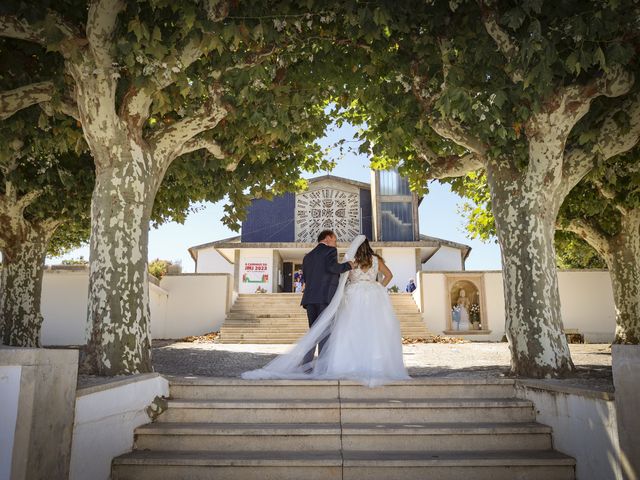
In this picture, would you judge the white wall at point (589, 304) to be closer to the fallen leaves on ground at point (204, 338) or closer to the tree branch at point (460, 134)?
the fallen leaves on ground at point (204, 338)

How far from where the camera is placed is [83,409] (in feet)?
12.7

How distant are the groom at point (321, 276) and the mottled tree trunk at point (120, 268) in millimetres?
2282

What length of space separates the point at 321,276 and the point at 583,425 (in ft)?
12.3

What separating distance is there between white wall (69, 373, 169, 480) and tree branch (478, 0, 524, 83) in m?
5.79

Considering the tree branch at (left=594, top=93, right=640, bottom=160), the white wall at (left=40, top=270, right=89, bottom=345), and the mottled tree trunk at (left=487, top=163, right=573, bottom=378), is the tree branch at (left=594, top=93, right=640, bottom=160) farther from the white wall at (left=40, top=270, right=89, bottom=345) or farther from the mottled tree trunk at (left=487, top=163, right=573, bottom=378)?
the white wall at (left=40, top=270, right=89, bottom=345)

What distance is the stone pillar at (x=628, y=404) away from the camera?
3248mm

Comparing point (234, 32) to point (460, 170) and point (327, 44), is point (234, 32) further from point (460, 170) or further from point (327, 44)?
point (460, 170)

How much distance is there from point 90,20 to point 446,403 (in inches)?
237

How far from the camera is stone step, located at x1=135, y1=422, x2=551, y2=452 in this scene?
4.43m

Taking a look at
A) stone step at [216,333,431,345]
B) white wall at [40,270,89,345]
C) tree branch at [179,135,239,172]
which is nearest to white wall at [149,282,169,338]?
white wall at [40,270,89,345]

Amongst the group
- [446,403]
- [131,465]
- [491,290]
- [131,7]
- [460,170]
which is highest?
[131,7]

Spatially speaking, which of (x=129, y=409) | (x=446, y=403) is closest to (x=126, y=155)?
(x=129, y=409)

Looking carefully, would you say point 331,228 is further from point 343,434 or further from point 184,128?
point 343,434

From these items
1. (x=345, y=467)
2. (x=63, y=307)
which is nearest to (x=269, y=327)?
(x=63, y=307)
